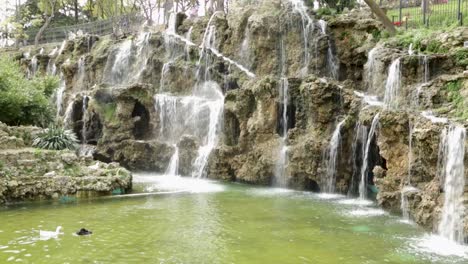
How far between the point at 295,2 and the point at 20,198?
19869 mm

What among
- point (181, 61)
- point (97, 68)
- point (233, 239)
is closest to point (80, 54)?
point (97, 68)

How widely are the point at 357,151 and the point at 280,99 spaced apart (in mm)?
4828

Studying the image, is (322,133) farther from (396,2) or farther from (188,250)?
(396,2)

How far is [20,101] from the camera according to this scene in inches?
856

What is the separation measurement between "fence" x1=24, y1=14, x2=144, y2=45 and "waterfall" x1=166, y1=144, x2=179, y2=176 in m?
24.3

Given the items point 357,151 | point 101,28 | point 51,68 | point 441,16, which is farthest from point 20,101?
point 101,28

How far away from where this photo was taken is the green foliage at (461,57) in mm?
19234

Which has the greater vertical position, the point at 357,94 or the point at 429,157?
the point at 357,94

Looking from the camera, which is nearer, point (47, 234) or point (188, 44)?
point (47, 234)

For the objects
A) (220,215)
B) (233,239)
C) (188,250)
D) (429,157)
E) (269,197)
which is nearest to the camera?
(188,250)

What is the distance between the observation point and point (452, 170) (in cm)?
1289

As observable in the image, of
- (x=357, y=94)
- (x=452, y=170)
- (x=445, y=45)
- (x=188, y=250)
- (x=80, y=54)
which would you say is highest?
(x=80, y=54)

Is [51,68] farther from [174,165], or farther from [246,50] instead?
[174,165]

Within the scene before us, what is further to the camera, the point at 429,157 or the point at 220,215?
the point at 220,215
